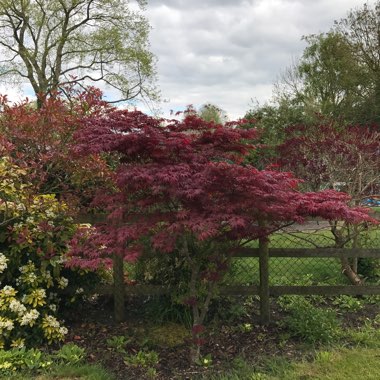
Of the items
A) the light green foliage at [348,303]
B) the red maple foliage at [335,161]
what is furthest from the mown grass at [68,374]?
the red maple foliage at [335,161]

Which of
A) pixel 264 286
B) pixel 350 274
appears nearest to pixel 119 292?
pixel 264 286

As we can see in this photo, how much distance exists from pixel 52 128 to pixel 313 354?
335cm

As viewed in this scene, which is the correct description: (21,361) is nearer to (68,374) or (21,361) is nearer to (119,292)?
(68,374)

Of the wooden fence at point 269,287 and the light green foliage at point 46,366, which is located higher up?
the wooden fence at point 269,287

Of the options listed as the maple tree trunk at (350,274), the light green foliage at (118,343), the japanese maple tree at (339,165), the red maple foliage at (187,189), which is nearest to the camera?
the red maple foliage at (187,189)

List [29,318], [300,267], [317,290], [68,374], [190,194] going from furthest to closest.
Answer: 1. [300,267]
2. [317,290]
3. [29,318]
4. [68,374]
5. [190,194]

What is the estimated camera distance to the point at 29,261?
3.87 m

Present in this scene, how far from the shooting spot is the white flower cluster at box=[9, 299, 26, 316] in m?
3.56

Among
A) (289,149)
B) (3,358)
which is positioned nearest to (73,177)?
(3,358)

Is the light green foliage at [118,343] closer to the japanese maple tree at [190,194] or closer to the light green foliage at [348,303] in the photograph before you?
the japanese maple tree at [190,194]

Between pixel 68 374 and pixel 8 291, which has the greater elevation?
pixel 8 291

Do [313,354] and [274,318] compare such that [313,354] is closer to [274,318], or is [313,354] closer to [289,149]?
[274,318]

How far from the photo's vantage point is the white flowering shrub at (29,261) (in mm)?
3629

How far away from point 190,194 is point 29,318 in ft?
6.16
